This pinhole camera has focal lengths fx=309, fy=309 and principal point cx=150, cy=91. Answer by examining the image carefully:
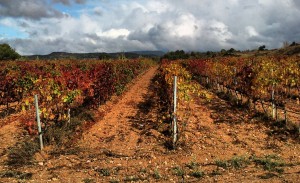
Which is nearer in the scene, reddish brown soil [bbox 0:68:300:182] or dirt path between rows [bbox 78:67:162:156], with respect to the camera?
reddish brown soil [bbox 0:68:300:182]

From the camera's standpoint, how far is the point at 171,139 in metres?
8.66

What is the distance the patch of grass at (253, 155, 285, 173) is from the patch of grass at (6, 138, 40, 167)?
17.2ft

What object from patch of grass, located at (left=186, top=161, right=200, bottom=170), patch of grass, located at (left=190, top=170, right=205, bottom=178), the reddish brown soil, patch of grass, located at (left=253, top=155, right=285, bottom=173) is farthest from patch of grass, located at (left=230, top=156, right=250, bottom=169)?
patch of grass, located at (left=190, top=170, right=205, bottom=178)

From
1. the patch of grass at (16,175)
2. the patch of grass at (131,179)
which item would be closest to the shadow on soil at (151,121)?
the patch of grass at (131,179)

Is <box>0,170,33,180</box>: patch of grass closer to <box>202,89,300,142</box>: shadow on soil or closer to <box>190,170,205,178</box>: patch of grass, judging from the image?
<box>190,170,205,178</box>: patch of grass

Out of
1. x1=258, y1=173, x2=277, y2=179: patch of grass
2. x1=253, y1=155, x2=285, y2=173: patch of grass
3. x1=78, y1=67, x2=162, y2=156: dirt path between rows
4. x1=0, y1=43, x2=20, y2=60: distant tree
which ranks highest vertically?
x1=0, y1=43, x2=20, y2=60: distant tree

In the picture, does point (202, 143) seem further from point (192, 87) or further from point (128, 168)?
point (128, 168)

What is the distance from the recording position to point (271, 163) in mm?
6922

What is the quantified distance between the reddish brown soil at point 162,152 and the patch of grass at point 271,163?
105 mm

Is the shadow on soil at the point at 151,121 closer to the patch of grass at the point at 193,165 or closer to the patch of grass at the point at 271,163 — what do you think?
the patch of grass at the point at 193,165

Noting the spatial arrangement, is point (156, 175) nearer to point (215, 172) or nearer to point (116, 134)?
point (215, 172)

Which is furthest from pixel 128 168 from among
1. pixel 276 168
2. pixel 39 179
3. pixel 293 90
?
pixel 293 90

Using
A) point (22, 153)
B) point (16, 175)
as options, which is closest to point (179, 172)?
point (16, 175)

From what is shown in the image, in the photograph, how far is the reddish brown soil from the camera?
6.33 m
